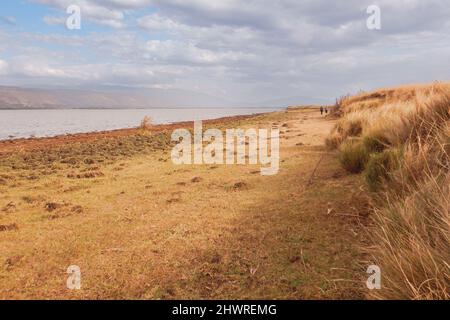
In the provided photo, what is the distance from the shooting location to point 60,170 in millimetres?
11406

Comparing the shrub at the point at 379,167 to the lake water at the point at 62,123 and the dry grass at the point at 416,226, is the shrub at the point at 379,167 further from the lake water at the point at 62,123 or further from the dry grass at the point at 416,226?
the lake water at the point at 62,123

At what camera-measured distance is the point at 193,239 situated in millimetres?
4594

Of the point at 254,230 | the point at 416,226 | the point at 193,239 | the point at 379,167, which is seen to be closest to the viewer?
the point at 416,226

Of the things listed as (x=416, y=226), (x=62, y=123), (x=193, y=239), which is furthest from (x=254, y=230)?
(x=62, y=123)

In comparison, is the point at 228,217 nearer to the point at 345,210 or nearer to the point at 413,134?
the point at 345,210

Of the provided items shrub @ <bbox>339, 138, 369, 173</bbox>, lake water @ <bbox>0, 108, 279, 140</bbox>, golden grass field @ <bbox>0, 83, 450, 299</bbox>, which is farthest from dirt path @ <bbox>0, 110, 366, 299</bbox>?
lake water @ <bbox>0, 108, 279, 140</bbox>

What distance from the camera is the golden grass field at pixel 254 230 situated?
307 centimetres

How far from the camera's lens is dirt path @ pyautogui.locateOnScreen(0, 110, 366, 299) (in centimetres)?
343

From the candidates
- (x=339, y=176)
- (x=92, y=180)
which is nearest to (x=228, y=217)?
(x=339, y=176)

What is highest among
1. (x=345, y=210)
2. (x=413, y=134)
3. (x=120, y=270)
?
(x=413, y=134)

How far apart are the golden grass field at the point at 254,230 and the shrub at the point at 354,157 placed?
0.07 feet

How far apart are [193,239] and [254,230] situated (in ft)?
2.63

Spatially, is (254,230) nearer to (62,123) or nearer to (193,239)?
(193,239)
